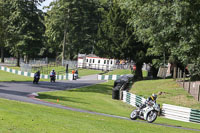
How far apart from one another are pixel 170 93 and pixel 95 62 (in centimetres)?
4567

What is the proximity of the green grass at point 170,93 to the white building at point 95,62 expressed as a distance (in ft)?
96.6

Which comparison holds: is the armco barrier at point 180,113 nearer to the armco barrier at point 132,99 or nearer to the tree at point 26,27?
the armco barrier at point 132,99

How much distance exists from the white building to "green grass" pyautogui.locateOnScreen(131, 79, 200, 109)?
1159 inches

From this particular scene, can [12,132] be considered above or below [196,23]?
below

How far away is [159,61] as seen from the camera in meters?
42.5

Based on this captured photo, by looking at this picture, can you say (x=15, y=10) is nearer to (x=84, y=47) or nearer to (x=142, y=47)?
(x=84, y=47)

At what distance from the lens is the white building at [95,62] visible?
229ft

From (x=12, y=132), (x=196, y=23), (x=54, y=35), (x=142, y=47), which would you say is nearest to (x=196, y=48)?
(x=196, y=23)

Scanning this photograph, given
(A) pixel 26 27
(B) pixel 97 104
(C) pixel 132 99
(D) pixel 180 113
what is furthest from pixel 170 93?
(A) pixel 26 27

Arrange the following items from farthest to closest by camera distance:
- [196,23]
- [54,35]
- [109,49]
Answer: [54,35] < [109,49] < [196,23]

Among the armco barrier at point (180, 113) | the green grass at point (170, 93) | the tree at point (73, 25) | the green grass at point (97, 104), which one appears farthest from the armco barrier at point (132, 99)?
the tree at point (73, 25)

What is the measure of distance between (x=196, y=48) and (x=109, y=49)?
2321 cm

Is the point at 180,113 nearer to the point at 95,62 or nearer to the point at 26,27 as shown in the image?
the point at 95,62

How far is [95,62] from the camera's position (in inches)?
2995
